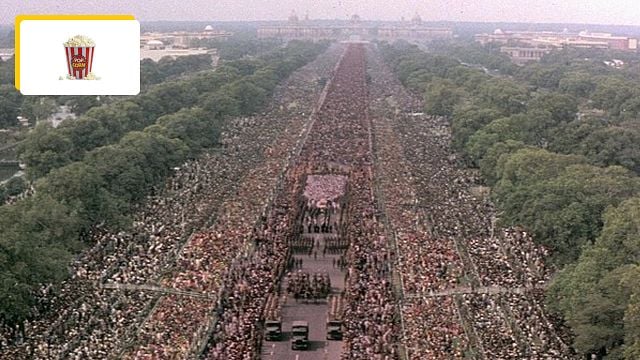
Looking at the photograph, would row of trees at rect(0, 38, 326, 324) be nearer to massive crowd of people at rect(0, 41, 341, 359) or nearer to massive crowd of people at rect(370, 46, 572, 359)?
massive crowd of people at rect(0, 41, 341, 359)

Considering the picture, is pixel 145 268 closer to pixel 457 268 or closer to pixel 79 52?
pixel 79 52

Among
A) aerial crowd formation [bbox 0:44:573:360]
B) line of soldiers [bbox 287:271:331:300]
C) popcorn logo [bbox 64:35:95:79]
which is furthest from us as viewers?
line of soldiers [bbox 287:271:331:300]

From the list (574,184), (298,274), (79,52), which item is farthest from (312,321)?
(574,184)

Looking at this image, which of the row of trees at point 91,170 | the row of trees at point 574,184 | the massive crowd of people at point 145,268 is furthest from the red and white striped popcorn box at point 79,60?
the row of trees at point 574,184

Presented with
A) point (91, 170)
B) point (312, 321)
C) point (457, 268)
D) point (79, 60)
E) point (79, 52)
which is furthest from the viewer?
point (91, 170)

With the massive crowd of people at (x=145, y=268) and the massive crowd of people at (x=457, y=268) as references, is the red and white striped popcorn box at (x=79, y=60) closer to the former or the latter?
the massive crowd of people at (x=145, y=268)

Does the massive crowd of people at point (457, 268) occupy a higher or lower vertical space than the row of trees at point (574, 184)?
lower

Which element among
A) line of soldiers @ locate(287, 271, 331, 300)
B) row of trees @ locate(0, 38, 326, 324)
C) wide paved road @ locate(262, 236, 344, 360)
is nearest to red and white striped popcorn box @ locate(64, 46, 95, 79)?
row of trees @ locate(0, 38, 326, 324)
